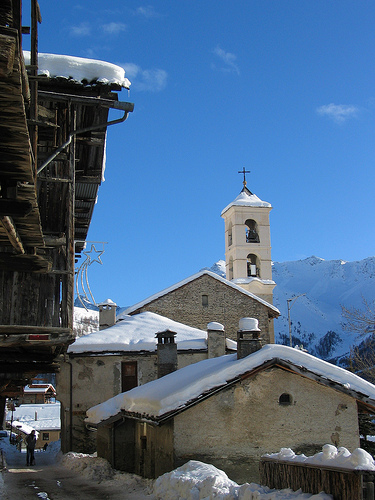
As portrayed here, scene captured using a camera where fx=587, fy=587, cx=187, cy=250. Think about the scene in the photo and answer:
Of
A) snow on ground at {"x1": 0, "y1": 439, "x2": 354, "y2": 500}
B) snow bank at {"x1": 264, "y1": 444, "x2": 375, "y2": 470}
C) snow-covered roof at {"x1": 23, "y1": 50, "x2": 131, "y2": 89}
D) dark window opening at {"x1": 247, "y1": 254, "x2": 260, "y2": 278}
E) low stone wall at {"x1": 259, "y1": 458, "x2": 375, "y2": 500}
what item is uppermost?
dark window opening at {"x1": 247, "y1": 254, "x2": 260, "y2": 278}

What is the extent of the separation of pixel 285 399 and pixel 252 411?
102cm

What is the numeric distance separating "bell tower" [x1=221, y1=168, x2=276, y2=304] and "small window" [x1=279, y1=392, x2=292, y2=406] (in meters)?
25.9

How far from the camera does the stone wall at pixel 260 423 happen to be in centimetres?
1461

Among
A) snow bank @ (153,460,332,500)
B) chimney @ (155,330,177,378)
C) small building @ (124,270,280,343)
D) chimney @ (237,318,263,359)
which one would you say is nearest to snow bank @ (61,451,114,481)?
chimney @ (155,330,177,378)

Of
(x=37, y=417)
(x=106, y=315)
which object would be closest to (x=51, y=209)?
(x=106, y=315)

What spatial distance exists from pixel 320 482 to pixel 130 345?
60.4 feet

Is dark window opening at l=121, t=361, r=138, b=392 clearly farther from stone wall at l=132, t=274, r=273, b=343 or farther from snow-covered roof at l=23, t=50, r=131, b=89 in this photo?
snow-covered roof at l=23, t=50, r=131, b=89

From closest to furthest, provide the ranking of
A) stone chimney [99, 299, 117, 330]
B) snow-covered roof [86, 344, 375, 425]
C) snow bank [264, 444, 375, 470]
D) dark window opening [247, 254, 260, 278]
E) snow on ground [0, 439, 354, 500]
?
snow bank [264, 444, 375, 470]
snow on ground [0, 439, 354, 500]
snow-covered roof [86, 344, 375, 425]
stone chimney [99, 299, 117, 330]
dark window opening [247, 254, 260, 278]

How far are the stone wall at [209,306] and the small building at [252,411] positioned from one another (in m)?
16.0

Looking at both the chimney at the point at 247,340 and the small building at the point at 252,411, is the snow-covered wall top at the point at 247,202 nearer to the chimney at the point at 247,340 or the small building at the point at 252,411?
the chimney at the point at 247,340

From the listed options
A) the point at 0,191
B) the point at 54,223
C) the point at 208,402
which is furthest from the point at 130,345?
the point at 0,191

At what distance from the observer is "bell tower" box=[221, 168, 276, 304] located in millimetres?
42125

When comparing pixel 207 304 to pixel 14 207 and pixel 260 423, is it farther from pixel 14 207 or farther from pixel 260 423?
pixel 14 207

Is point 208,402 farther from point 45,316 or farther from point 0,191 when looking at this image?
point 0,191
